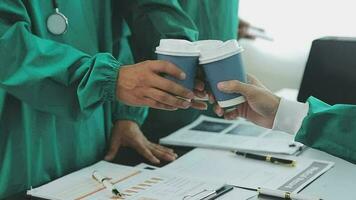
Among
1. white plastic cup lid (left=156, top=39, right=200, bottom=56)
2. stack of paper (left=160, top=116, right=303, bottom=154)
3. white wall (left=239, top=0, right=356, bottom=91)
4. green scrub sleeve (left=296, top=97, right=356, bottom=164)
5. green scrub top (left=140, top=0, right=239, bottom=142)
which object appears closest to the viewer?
Result: white plastic cup lid (left=156, top=39, right=200, bottom=56)

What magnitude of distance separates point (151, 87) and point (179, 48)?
0.11m

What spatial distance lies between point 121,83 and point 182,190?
267 millimetres

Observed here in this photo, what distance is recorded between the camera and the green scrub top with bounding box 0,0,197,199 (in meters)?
1.14

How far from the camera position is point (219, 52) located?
1.10 metres

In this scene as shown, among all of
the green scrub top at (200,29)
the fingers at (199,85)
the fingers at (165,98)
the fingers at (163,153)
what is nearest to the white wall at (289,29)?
the green scrub top at (200,29)

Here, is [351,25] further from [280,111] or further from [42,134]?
[42,134]

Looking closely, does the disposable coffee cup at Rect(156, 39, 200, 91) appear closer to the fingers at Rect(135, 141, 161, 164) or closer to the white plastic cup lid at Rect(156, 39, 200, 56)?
the white plastic cup lid at Rect(156, 39, 200, 56)

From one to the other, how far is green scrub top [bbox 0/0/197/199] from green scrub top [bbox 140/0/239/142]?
0.20 metres

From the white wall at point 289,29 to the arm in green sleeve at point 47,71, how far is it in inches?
66.6

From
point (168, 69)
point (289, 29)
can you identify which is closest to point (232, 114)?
point (168, 69)

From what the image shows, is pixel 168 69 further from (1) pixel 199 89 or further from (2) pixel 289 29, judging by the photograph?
(2) pixel 289 29

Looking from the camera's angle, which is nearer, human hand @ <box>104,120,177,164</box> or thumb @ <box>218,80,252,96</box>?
thumb @ <box>218,80,252,96</box>

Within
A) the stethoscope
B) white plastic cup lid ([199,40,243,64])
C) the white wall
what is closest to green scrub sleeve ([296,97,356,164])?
white plastic cup lid ([199,40,243,64])

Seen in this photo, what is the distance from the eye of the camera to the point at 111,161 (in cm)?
141
